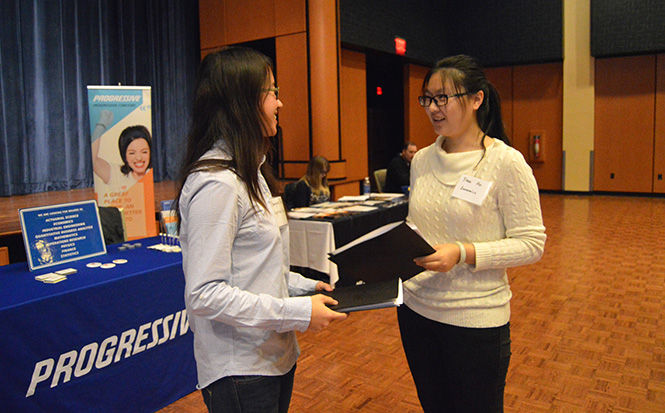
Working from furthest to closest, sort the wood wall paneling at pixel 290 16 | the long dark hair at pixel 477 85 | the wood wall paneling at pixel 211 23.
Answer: the wood wall paneling at pixel 211 23, the wood wall paneling at pixel 290 16, the long dark hair at pixel 477 85

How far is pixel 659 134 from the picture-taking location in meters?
10.2

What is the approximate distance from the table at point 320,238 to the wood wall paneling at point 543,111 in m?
8.00

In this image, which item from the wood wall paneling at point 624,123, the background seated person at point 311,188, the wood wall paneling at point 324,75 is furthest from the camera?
the wood wall paneling at point 624,123

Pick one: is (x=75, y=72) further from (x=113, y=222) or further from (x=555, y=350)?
(x=555, y=350)

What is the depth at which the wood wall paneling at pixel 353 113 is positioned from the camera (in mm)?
8445

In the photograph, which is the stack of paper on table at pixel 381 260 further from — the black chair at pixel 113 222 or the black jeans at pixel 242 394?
the black chair at pixel 113 222

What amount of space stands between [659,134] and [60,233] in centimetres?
1107

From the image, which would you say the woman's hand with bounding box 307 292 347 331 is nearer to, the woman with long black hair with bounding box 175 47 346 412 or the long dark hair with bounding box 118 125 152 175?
the woman with long black hair with bounding box 175 47 346 412

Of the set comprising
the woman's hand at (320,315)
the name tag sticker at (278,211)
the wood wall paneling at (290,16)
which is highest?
the wood wall paneling at (290,16)

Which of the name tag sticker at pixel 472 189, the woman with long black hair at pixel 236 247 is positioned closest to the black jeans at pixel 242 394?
the woman with long black hair at pixel 236 247

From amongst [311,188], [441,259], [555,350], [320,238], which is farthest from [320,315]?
[311,188]

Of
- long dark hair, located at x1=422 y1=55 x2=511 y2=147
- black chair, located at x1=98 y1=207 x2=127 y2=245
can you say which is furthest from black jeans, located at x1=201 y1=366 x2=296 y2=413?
black chair, located at x1=98 y1=207 x2=127 y2=245

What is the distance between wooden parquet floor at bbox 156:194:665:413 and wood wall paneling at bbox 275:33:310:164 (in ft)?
12.4

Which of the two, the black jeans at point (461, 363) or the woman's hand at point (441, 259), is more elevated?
the woman's hand at point (441, 259)
